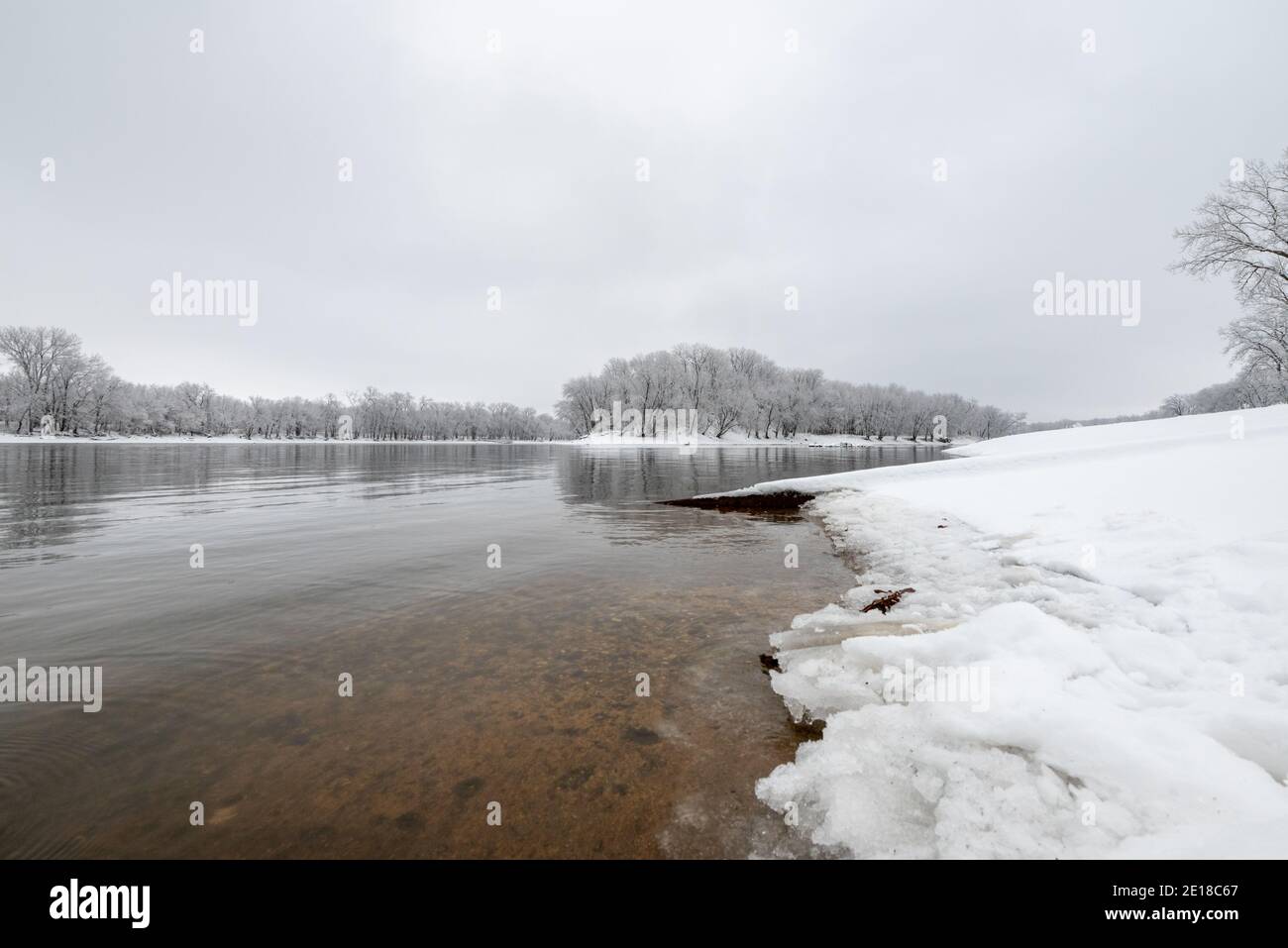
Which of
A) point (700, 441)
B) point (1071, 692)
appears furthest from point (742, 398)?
point (1071, 692)

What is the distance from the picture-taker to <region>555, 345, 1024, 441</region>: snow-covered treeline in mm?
98625

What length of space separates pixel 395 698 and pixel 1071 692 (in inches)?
219

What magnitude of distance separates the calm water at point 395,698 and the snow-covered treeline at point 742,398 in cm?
8980

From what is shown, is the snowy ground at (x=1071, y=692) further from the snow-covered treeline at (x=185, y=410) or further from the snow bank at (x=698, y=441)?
the snow-covered treeline at (x=185, y=410)

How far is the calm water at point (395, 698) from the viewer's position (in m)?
2.91

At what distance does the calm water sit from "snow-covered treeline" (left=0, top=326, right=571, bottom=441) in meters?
109

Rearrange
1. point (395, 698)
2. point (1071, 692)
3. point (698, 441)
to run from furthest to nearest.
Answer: point (698, 441)
point (395, 698)
point (1071, 692)

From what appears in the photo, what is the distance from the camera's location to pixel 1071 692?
143 inches

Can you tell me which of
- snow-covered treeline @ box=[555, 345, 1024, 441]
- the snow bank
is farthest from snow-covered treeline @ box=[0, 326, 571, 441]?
the snow bank
